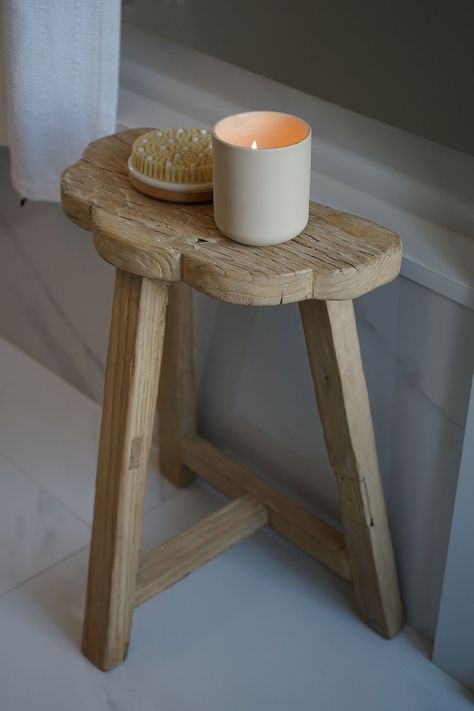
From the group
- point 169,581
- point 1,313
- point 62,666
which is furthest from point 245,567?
point 1,313

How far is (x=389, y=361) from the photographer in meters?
0.93

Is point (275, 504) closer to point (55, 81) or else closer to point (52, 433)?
point (52, 433)

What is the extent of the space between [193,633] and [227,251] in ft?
1.60

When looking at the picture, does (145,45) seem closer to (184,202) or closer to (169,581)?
(184,202)

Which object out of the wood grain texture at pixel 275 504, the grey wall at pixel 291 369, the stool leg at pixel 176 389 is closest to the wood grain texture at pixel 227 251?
the grey wall at pixel 291 369

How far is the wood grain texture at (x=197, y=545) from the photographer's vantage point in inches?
39.1

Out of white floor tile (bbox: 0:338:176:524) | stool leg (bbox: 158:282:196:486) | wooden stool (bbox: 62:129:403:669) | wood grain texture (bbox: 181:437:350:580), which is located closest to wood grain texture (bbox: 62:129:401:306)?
wooden stool (bbox: 62:129:403:669)

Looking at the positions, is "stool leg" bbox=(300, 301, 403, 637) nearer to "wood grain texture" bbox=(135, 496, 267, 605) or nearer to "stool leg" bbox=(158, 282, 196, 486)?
"wood grain texture" bbox=(135, 496, 267, 605)

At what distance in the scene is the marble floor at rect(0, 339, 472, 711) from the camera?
3.14 ft

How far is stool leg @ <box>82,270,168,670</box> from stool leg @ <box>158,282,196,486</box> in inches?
8.8

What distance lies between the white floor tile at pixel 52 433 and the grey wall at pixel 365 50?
545 mm

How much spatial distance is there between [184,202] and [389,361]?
0.27 m

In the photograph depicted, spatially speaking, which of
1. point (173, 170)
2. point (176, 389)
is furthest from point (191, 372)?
point (173, 170)

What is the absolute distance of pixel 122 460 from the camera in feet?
2.78
